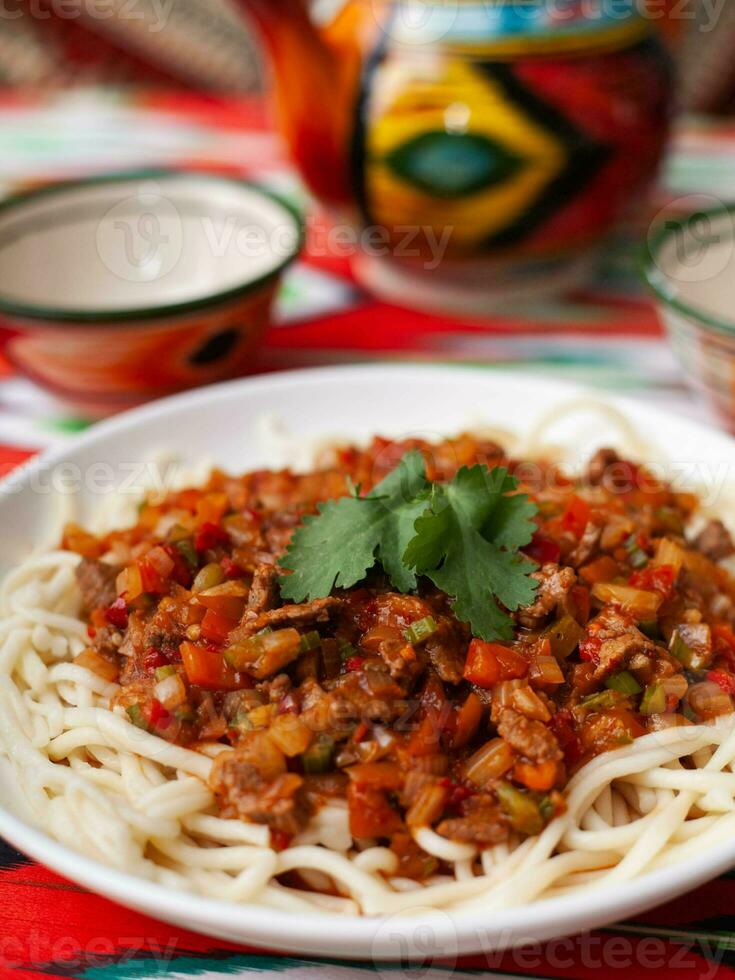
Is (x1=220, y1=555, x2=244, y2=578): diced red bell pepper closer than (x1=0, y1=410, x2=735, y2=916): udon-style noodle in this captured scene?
Result: No

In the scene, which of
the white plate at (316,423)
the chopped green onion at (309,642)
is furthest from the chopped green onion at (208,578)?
the white plate at (316,423)

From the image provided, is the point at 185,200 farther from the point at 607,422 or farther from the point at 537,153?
the point at 607,422

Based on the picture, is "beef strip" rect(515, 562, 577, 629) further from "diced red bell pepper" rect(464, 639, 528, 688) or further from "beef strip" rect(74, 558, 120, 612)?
"beef strip" rect(74, 558, 120, 612)

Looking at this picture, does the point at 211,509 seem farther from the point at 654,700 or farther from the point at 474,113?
the point at 474,113

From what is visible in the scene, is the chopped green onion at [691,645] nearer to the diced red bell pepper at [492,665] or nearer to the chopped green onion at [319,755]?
the diced red bell pepper at [492,665]

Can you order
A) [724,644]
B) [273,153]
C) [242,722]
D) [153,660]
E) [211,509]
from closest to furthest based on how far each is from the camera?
[242,722] < [153,660] < [724,644] < [211,509] < [273,153]

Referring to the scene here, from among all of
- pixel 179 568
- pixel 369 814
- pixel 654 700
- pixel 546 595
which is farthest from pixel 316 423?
pixel 369 814

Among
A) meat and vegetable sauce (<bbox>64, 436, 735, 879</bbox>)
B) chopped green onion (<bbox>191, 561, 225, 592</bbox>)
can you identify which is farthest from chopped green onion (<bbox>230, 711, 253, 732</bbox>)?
chopped green onion (<bbox>191, 561, 225, 592</bbox>)
